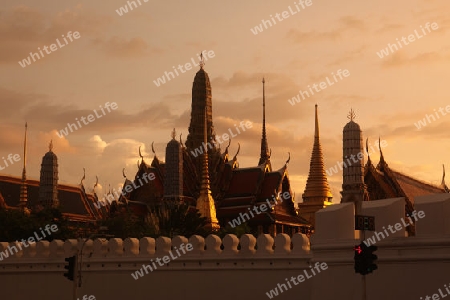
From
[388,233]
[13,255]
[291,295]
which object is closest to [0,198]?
[13,255]

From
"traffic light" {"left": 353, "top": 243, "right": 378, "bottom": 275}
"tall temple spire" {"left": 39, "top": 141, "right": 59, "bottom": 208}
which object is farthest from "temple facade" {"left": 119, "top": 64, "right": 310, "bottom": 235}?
"traffic light" {"left": 353, "top": 243, "right": 378, "bottom": 275}

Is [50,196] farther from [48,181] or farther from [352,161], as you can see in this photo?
[352,161]

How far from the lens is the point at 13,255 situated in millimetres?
26375

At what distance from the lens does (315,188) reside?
219ft

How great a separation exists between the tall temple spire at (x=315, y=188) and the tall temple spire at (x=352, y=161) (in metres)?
25.0

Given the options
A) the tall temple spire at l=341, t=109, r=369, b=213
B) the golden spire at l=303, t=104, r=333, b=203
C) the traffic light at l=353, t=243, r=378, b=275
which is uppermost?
the golden spire at l=303, t=104, r=333, b=203

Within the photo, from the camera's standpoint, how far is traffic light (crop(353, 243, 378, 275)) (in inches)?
612

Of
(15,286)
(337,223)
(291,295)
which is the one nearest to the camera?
(337,223)

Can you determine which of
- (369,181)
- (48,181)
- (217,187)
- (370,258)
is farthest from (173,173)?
(370,258)

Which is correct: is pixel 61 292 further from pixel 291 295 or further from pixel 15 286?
pixel 291 295

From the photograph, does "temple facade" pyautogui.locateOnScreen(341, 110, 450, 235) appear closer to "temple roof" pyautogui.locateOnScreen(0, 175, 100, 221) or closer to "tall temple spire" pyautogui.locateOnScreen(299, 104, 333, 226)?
"tall temple spire" pyautogui.locateOnScreen(299, 104, 333, 226)

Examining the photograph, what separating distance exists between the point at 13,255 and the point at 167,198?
32.8m

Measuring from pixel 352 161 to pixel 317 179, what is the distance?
26799 mm

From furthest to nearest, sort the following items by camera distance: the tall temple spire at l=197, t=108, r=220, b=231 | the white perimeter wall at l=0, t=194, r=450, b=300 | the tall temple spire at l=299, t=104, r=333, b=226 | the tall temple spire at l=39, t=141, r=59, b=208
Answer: the tall temple spire at l=299, t=104, r=333, b=226 → the tall temple spire at l=197, t=108, r=220, b=231 → the tall temple spire at l=39, t=141, r=59, b=208 → the white perimeter wall at l=0, t=194, r=450, b=300
